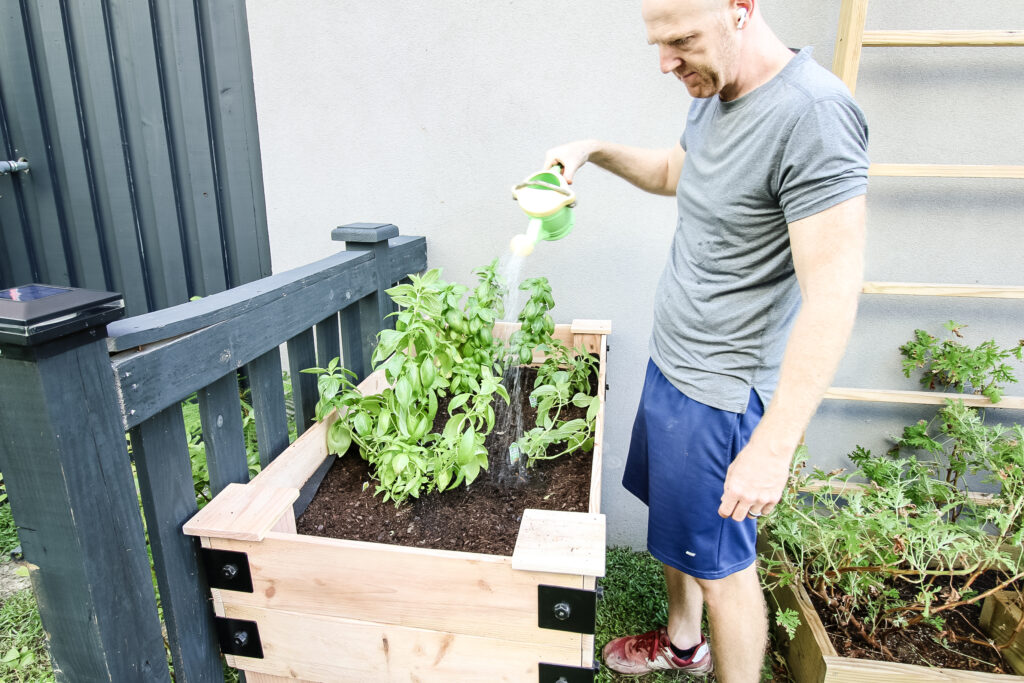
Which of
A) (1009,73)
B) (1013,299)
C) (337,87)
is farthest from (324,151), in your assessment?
(1013,299)

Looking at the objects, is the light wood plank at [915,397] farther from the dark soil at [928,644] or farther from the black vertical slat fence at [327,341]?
the black vertical slat fence at [327,341]

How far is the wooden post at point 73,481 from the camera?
87 centimetres

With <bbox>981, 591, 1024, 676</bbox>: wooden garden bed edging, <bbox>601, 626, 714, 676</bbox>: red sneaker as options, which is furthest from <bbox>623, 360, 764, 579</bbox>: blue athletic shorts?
<bbox>981, 591, 1024, 676</bbox>: wooden garden bed edging

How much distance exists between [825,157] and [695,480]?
0.76m

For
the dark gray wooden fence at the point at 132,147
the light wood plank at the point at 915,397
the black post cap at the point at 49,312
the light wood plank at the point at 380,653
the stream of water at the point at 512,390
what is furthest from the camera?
the dark gray wooden fence at the point at 132,147

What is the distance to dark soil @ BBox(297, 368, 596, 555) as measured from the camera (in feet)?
4.40

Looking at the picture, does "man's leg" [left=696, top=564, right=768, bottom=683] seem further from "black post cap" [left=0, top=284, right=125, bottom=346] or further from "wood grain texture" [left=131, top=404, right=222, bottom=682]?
"black post cap" [left=0, top=284, right=125, bottom=346]

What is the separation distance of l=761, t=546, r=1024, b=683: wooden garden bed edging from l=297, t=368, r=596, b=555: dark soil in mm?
830

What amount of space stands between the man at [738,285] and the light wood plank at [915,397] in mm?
825

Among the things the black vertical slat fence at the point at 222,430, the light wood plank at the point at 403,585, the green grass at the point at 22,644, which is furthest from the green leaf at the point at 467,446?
the green grass at the point at 22,644

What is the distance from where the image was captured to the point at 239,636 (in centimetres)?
128

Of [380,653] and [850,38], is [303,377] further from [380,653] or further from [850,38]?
[850,38]

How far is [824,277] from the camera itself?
1.08m

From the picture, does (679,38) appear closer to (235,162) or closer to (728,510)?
(728,510)
